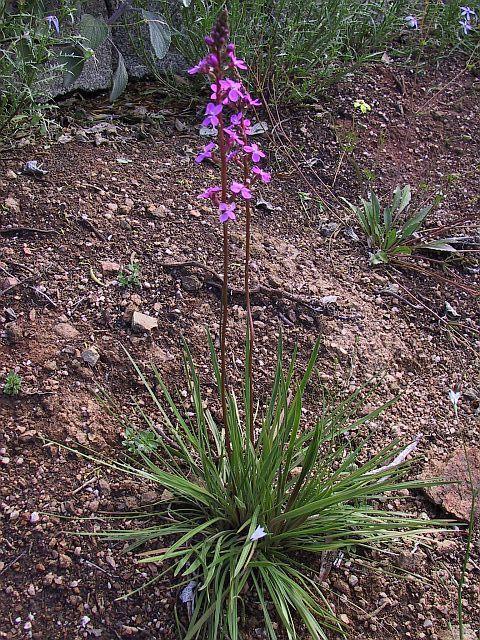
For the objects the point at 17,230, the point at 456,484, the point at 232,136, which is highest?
the point at 232,136

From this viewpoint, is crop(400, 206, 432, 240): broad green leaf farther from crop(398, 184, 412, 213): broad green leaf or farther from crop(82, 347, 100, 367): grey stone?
crop(82, 347, 100, 367): grey stone

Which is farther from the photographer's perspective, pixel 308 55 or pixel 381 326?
pixel 308 55

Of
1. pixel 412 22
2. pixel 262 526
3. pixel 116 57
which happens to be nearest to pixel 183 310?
pixel 262 526

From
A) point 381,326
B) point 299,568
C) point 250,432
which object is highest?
point 250,432

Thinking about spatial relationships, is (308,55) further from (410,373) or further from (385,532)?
(385,532)

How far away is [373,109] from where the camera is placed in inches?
140

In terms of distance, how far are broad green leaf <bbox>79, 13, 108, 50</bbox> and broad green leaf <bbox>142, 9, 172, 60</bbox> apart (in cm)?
20

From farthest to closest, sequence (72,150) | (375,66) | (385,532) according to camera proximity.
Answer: (375,66), (72,150), (385,532)

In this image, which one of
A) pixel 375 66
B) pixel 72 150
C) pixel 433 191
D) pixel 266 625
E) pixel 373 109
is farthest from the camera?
pixel 375 66

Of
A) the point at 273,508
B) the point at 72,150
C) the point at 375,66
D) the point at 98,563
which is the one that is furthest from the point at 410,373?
the point at 375,66

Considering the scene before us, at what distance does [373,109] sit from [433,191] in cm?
61

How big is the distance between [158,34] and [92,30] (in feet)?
0.92

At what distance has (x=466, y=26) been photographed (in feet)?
12.5

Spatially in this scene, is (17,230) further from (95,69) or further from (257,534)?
(257,534)
